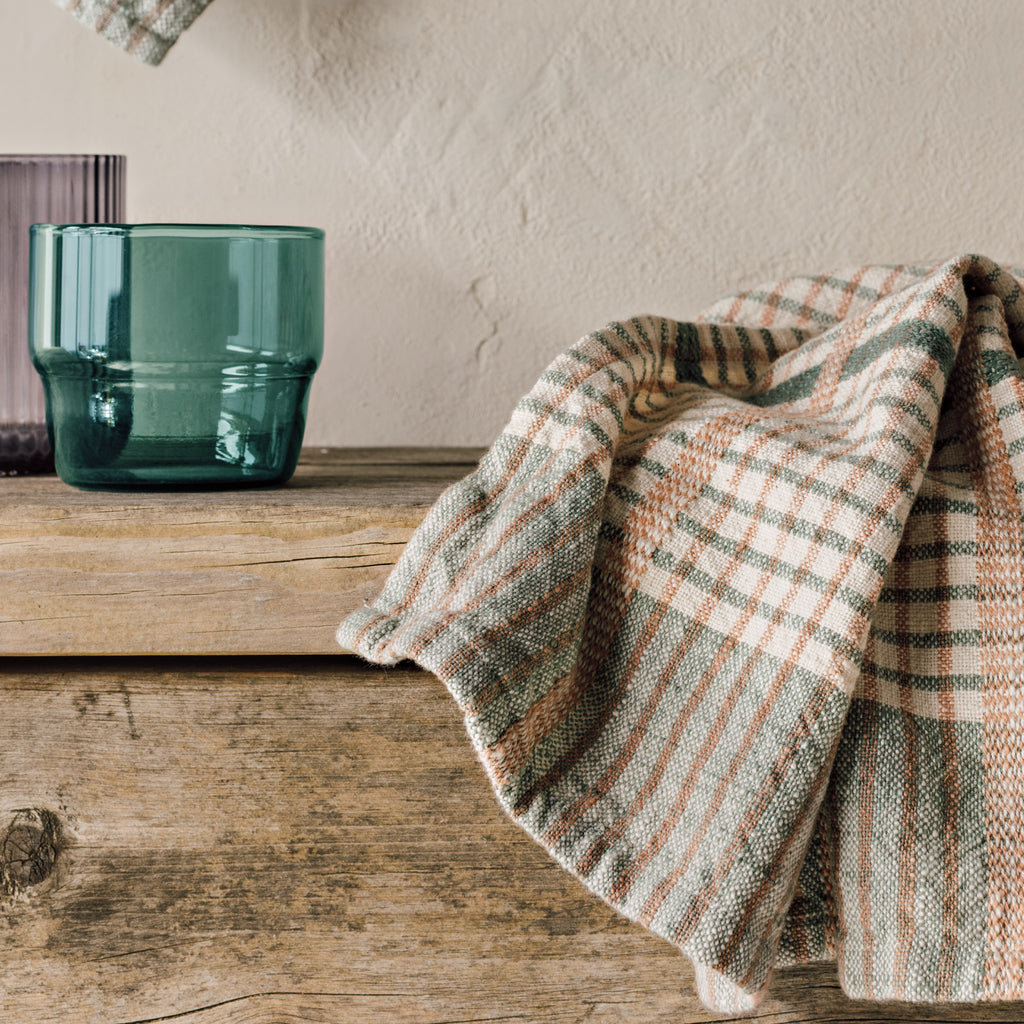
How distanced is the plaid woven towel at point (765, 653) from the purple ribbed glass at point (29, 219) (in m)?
0.27

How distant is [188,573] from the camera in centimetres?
43

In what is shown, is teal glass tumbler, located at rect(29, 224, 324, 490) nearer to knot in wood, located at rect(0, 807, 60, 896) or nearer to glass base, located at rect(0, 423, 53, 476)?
glass base, located at rect(0, 423, 53, 476)

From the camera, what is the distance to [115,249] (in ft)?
1.57

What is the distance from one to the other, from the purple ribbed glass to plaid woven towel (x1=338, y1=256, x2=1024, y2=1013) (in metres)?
0.27

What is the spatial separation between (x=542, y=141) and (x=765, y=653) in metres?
0.46

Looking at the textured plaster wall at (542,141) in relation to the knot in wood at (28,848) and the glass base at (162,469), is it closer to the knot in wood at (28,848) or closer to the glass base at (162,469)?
the glass base at (162,469)

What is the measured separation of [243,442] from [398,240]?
26 cm

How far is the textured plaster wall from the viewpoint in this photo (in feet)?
2.26

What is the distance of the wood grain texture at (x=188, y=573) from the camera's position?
0.43m

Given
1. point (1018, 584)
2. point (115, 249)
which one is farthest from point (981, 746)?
point (115, 249)

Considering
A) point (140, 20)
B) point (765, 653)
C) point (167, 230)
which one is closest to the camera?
point (765, 653)

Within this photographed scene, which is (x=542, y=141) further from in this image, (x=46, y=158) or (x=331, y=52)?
(x=46, y=158)

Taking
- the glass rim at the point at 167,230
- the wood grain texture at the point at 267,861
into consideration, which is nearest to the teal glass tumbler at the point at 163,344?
the glass rim at the point at 167,230

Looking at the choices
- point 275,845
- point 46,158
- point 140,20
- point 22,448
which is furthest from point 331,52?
point 275,845
